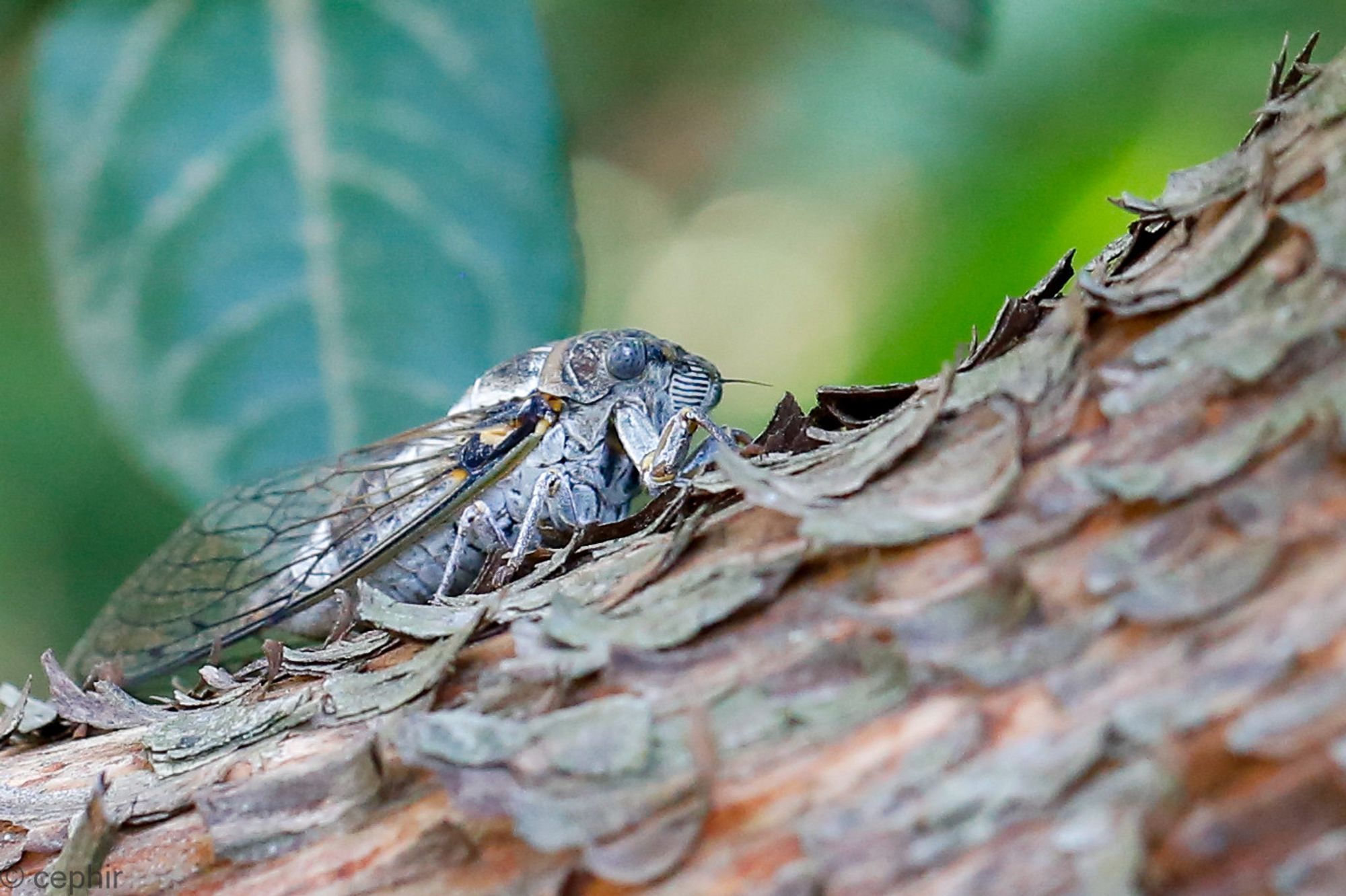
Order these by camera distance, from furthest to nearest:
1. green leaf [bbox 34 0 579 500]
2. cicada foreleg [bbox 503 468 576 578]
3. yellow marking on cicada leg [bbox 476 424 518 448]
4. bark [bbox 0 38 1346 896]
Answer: green leaf [bbox 34 0 579 500]
yellow marking on cicada leg [bbox 476 424 518 448]
cicada foreleg [bbox 503 468 576 578]
bark [bbox 0 38 1346 896]

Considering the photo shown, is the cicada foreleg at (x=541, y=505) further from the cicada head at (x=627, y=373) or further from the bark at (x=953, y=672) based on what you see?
the bark at (x=953, y=672)

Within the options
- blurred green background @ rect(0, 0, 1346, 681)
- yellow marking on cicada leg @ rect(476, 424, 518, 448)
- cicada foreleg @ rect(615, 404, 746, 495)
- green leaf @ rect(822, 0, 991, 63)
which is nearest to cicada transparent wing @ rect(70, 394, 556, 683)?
yellow marking on cicada leg @ rect(476, 424, 518, 448)

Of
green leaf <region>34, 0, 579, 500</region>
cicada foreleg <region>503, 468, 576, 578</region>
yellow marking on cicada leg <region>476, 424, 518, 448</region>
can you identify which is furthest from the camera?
green leaf <region>34, 0, 579, 500</region>

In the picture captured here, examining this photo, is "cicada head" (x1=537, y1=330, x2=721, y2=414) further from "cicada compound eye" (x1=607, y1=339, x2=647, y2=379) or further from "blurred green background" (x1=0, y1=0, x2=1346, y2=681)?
"blurred green background" (x1=0, y1=0, x2=1346, y2=681)

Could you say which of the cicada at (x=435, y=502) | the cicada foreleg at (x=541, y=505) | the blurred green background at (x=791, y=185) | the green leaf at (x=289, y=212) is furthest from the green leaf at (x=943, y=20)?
the cicada foreleg at (x=541, y=505)

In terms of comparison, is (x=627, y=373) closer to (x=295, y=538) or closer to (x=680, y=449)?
(x=680, y=449)

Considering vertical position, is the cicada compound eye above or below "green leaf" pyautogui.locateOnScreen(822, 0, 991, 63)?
below

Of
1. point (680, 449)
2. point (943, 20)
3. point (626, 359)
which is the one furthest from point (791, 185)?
point (680, 449)
